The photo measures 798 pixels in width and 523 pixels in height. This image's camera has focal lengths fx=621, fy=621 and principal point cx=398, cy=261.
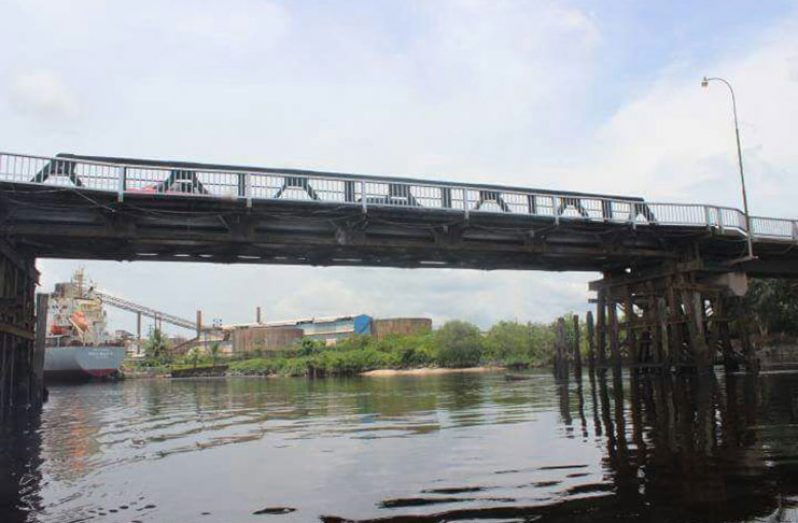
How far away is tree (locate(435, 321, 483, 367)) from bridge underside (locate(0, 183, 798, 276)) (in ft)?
258

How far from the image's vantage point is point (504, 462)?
445 inches

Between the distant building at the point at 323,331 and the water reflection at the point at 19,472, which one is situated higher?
the distant building at the point at 323,331

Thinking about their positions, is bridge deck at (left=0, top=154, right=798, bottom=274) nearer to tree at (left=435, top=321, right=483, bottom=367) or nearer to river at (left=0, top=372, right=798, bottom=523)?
river at (left=0, top=372, right=798, bottom=523)

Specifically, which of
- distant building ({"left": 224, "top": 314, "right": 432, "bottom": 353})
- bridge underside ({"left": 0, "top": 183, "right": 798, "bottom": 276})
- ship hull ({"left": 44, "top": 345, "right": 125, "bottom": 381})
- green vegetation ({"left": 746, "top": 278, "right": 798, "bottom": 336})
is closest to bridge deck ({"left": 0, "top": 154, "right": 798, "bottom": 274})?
bridge underside ({"left": 0, "top": 183, "right": 798, "bottom": 276})

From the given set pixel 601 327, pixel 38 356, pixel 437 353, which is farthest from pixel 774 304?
pixel 38 356

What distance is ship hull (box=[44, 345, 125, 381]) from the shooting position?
85.5 m

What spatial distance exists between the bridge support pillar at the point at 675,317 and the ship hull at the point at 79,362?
74507 mm

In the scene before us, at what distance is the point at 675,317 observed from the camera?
119 feet

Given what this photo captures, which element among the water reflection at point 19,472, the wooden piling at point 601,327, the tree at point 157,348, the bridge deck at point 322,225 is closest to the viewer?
the water reflection at point 19,472

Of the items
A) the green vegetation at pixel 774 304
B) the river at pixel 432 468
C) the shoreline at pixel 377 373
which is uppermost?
the green vegetation at pixel 774 304

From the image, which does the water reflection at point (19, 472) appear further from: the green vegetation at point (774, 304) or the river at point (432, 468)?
the green vegetation at point (774, 304)

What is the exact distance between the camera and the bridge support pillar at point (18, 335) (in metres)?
24.5

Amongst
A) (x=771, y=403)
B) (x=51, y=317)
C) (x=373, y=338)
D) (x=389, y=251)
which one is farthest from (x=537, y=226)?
(x=373, y=338)

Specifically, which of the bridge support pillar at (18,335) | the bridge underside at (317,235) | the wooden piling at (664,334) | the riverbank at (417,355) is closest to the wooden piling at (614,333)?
the wooden piling at (664,334)
